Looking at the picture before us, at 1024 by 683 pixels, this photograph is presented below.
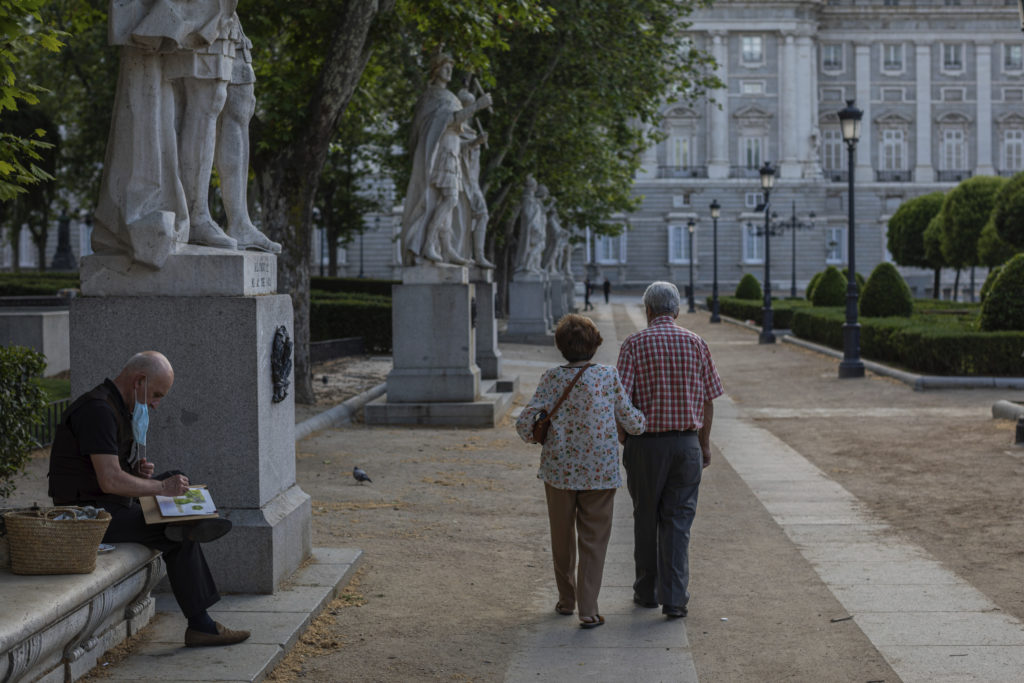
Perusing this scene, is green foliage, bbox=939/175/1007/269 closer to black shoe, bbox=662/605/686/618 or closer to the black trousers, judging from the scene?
black shoe, bbox=662/605/686/618

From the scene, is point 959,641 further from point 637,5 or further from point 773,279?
point 773,279

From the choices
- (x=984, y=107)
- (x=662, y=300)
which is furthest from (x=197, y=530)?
(x=984, y=107)

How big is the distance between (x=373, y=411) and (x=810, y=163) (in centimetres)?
7583

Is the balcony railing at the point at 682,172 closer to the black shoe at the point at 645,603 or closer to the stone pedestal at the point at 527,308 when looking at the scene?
the stone pedestal at the point at 527,308

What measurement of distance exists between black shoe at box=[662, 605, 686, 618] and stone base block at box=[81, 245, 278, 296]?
2585 mm

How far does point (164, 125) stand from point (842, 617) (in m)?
4.17

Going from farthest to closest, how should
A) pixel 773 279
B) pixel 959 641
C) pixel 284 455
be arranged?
pixel 773 279 → pixel 284 455 → pixel 959 641

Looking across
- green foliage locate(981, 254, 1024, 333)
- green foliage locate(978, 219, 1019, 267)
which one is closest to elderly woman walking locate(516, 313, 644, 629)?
green foliage locate(981, 254, 1024, 333)

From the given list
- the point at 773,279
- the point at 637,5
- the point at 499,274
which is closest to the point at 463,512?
the point at 637,5

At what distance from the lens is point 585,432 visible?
641cm

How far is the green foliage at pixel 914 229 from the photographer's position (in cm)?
6631

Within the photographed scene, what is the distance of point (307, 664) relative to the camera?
5.80 m

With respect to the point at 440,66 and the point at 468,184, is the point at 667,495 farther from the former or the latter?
the point at 468,184

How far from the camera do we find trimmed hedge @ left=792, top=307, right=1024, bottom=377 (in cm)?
1995
